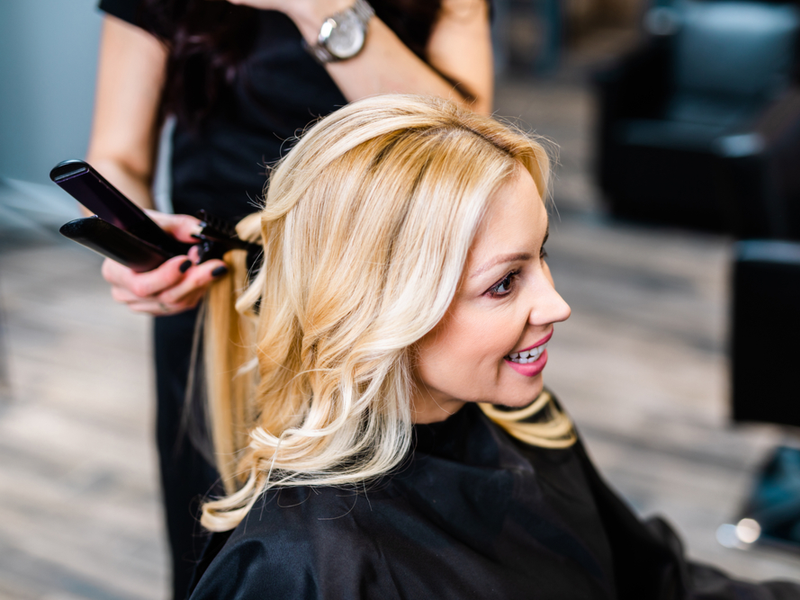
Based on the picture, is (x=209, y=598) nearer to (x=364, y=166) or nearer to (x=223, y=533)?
(x=223, y=533)

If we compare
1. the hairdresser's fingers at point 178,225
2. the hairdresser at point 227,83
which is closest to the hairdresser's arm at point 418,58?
the hairdresser at point 227,83

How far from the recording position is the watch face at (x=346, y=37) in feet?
3.37

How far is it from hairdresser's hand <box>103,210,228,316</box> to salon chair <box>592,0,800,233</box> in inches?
125

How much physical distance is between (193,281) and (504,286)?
1.27ft

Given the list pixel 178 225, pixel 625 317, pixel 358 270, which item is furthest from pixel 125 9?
pixel 625 317

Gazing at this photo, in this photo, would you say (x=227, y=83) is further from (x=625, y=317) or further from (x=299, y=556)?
(x=625, y=317)

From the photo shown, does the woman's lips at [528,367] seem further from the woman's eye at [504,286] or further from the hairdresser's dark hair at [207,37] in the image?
the hairdresser's dark hair at [207,37]

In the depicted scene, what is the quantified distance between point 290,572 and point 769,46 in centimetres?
402

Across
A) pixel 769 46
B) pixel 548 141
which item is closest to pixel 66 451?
pixel 548 141

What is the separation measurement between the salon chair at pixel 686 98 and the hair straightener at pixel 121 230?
3.16 metres

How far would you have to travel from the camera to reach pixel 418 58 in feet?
3.71

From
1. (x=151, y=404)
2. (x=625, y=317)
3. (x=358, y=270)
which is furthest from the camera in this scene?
(x=625, y=317)

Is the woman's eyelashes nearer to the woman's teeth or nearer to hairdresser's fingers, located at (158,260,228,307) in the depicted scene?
the woman's teeth

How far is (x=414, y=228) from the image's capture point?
82 cm
